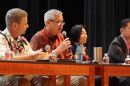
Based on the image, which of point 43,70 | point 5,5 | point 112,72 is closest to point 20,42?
point 43,70

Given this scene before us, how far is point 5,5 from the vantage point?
19.5 feet

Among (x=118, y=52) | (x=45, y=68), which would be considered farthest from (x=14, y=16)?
(x=118, y=52)

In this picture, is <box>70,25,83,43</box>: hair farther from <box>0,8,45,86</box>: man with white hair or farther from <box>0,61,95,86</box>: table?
<box>0,61,95,86</box>: table

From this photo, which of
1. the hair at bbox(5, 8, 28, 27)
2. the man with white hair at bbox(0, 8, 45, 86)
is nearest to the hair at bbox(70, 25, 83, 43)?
the man with white hair at bbox(0, 8, 45, 86)

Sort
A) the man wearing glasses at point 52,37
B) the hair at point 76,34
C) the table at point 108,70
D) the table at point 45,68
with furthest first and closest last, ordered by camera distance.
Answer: the hair at point 76,34 → the man wearing glasses at point 52,37 → the table at point 108,70 → the table at point 45,68

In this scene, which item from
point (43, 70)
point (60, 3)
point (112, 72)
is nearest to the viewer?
point (43, 70)

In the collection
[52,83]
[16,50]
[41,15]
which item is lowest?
[52,83]

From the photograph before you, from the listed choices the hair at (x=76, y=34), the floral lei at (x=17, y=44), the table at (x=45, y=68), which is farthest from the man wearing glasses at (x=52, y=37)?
Answer: the table at (x=45, y=68)

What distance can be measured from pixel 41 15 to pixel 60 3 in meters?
0.41

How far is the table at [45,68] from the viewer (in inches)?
131

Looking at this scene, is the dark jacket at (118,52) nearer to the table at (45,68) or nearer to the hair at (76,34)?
the hair at (76,34)

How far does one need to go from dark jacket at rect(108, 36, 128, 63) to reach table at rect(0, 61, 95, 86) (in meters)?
1.02

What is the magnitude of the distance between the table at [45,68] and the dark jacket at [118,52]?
102 centimetres

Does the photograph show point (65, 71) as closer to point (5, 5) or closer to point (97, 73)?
point (97, 73)
